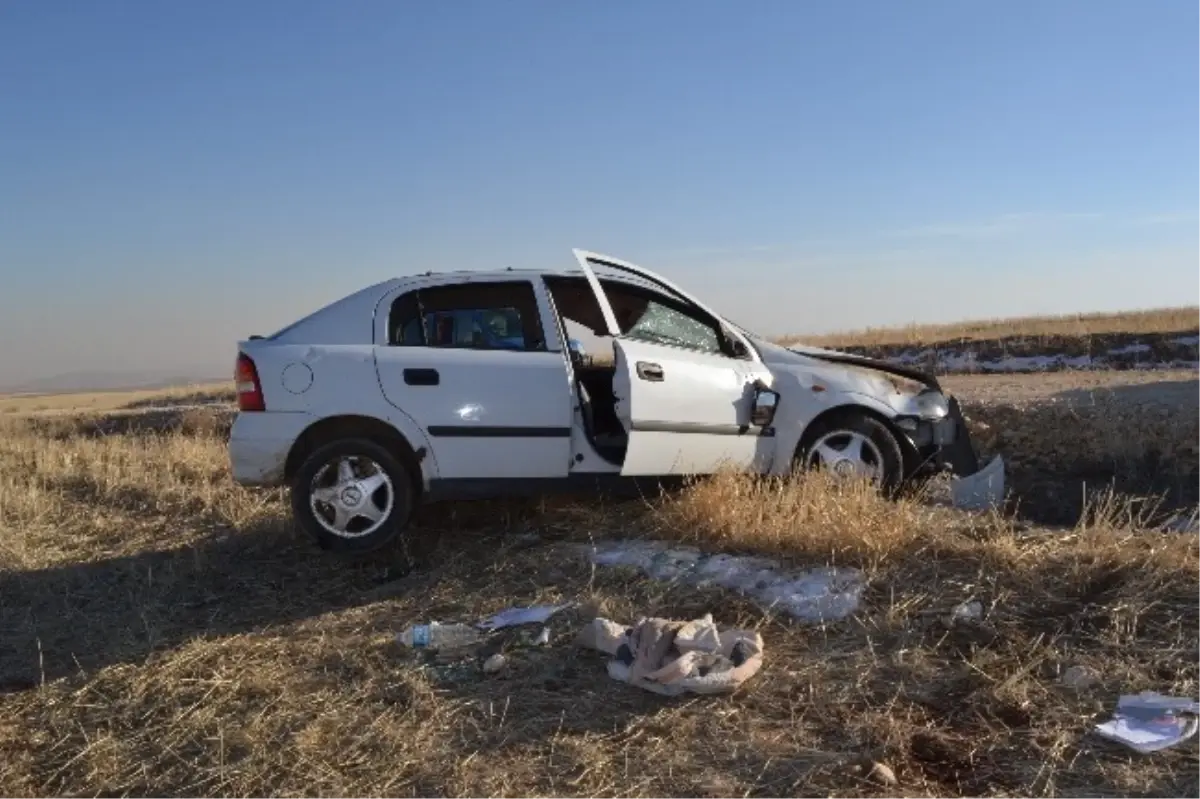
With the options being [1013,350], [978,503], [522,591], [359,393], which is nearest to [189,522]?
[359,393]

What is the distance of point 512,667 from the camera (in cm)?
449

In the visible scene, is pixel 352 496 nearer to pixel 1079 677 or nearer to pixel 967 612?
pixel 967 612

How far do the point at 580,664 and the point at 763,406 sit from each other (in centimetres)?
261

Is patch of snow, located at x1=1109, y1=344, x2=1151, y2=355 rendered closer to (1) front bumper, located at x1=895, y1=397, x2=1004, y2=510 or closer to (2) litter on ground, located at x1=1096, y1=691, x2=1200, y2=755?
(1) front bumper, located at x1=895, y1=397, x2=1004, y2=510

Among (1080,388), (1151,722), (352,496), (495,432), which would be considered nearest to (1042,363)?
(1080,388)

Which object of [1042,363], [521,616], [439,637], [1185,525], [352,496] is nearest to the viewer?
[439,637]

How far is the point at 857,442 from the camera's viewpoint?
671 cm

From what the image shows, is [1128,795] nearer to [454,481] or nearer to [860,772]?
[860,772]

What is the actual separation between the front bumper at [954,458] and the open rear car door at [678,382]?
3.16 ft

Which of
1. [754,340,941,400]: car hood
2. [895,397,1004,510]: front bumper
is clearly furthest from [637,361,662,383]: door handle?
[895,397,1004,510]: front bumper

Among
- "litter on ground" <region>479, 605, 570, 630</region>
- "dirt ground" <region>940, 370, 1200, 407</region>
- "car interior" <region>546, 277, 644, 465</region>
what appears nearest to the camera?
"litter on ground" <region>479, 605, 570, 630</region>

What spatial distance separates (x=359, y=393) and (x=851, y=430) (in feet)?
9.84

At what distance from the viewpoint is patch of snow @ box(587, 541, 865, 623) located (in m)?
4.85

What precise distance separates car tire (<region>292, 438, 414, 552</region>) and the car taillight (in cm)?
43
